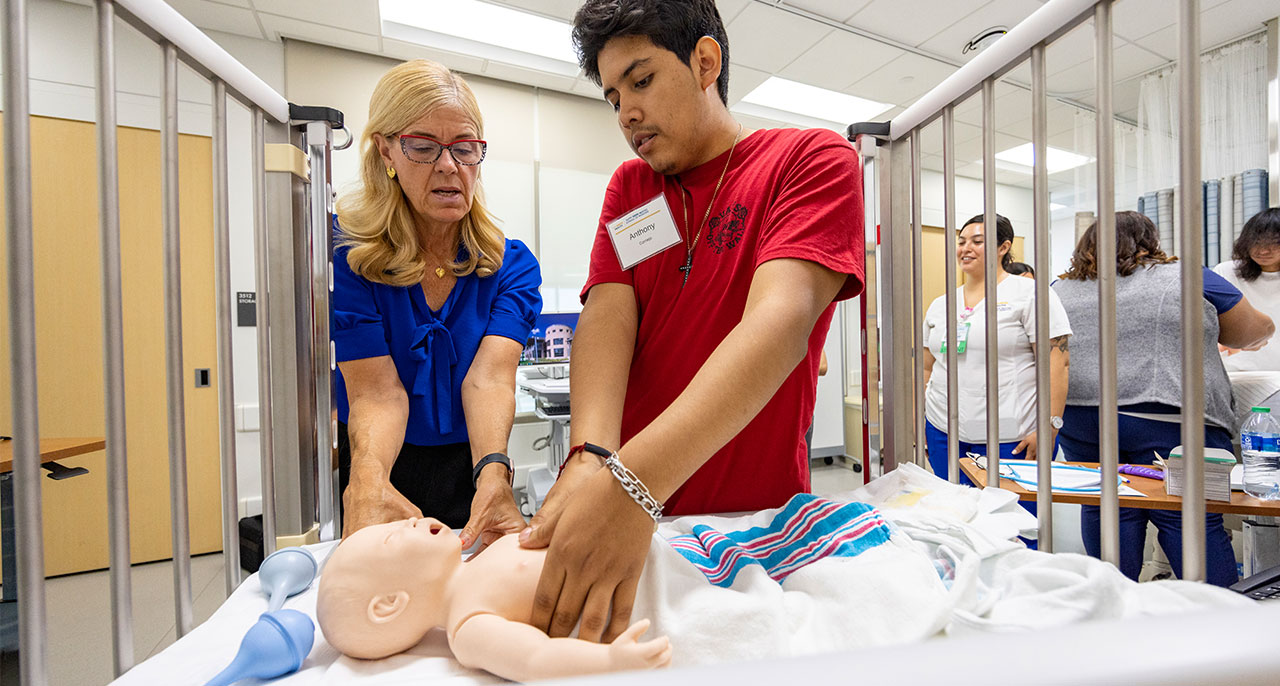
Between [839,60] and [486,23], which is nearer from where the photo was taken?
[486,23]

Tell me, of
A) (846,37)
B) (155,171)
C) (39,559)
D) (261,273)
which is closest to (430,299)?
(261,273)

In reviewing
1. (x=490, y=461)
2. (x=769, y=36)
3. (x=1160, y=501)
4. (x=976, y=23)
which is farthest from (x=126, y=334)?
(x=976, y=23)

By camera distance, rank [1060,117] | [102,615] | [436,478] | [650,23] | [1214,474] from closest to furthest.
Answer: [650,23], [436,478], [1214,474], [102,615], [1060,117]

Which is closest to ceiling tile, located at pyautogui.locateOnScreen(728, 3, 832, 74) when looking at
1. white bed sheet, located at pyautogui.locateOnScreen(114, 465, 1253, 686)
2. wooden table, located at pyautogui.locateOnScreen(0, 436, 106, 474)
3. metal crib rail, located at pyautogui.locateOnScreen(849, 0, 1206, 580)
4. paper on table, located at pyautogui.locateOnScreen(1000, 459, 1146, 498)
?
metal crib rail, located at pyautogui.locateOnScreen(849, 0, 1206, 580)

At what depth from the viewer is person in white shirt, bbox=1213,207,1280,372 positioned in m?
2.66

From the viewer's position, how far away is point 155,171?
3.12 m

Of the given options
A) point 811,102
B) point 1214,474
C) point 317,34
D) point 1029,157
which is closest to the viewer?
point 1214,474

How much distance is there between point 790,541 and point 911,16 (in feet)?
12.5

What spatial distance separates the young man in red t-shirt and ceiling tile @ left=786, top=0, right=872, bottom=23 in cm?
273

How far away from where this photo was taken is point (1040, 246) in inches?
33.3

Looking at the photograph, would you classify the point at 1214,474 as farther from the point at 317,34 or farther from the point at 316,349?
the point at 317,34

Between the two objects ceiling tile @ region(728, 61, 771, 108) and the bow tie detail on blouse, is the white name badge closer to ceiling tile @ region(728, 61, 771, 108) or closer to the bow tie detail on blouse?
the bow tie detail on blouse

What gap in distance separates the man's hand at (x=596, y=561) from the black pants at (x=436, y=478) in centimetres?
70

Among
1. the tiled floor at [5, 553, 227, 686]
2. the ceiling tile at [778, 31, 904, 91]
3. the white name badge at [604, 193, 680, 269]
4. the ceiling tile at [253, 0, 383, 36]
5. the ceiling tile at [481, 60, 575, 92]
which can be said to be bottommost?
the tiled floor at [5, 553, 227, 686]
